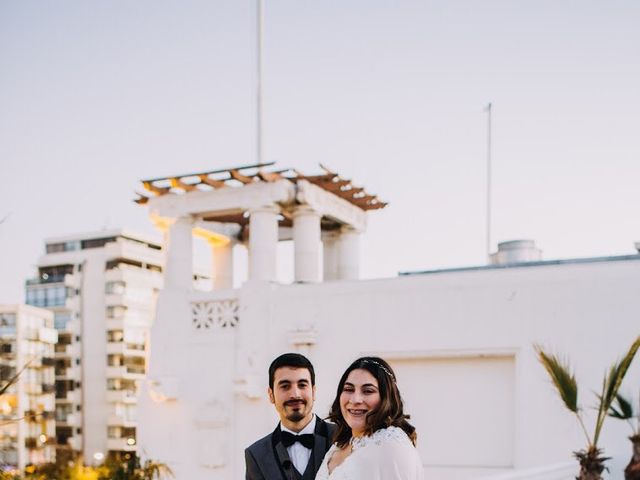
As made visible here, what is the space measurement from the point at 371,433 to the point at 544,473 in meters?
6.10

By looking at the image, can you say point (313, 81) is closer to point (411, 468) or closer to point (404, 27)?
point (404, 27)

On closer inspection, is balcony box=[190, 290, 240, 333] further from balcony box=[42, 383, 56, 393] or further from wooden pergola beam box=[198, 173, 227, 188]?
balcony box=[42, 383, 56, 393]

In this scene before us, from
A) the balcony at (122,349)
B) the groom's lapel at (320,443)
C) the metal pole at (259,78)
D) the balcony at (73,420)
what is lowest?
the balcony at (73,420)

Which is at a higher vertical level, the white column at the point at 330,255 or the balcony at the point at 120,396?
the white column at the point at 330,255

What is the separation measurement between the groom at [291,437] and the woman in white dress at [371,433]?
529 mm

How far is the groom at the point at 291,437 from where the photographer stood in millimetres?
3543

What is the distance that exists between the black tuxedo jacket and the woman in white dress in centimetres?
51

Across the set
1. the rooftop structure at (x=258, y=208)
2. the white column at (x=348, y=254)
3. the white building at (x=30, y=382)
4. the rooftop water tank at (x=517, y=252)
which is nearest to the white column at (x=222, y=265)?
the rooftop structure at (x=258, y=208)

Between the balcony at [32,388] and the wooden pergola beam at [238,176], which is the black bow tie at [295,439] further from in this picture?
the balcony at [32,388]

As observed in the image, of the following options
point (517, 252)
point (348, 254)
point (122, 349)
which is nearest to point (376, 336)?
point (517, 252)

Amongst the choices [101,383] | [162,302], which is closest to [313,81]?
[162,302]

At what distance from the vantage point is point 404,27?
53.6ft

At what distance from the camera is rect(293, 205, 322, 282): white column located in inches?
604

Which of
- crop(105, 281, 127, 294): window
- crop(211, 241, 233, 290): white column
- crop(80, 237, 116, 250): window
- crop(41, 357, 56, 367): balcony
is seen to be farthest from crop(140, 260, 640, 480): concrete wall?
crop(80, 237, 116, 250): window
